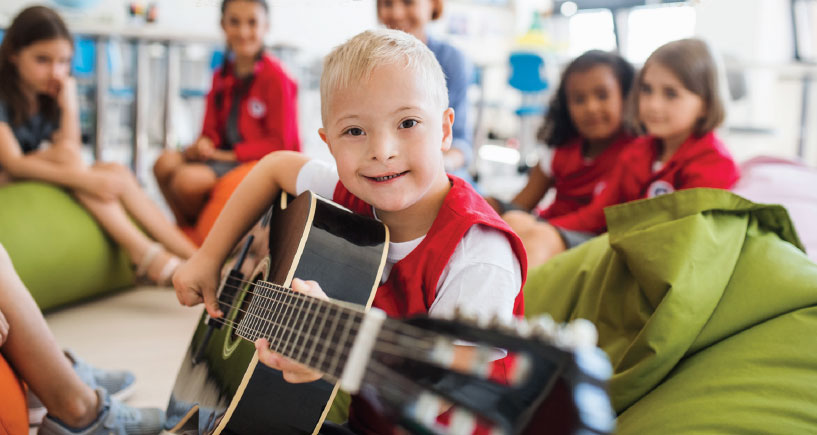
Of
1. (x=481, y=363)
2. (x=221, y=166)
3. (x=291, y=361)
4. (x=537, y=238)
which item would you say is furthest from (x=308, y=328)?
(x=221, y=166)

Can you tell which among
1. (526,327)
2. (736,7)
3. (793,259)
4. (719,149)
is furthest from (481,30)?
(526,327)

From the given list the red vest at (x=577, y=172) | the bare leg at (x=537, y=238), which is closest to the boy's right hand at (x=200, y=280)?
the bare leg at (x=537, y=238)

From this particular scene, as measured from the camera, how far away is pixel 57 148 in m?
2.37

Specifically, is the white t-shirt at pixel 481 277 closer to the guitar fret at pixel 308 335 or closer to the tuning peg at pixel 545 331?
the guitar fret at pixel 308 335

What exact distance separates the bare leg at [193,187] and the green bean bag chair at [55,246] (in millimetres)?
393

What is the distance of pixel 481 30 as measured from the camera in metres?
8.39

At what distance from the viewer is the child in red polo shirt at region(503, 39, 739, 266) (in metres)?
1.80

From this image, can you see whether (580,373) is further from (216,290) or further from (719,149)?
(719,149)

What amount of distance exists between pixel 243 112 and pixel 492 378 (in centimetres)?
248

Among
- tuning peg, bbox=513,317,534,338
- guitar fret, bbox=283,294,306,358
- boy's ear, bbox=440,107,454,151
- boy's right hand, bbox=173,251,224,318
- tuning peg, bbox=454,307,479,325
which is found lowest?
boy's right hand, bbox=173,251,224,318

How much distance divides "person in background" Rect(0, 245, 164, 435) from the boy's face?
0.64 m

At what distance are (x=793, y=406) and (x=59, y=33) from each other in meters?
2.48

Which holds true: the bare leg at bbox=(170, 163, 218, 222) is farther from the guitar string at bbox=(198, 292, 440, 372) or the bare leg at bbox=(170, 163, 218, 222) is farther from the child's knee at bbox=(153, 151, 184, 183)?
the guitar string at bbox=(198, 292, 440, 372)

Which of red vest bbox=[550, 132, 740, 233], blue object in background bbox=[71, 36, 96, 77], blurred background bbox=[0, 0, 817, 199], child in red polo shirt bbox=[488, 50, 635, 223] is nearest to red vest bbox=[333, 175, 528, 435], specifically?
red vest bbox=[550, 132, 740, 233]
